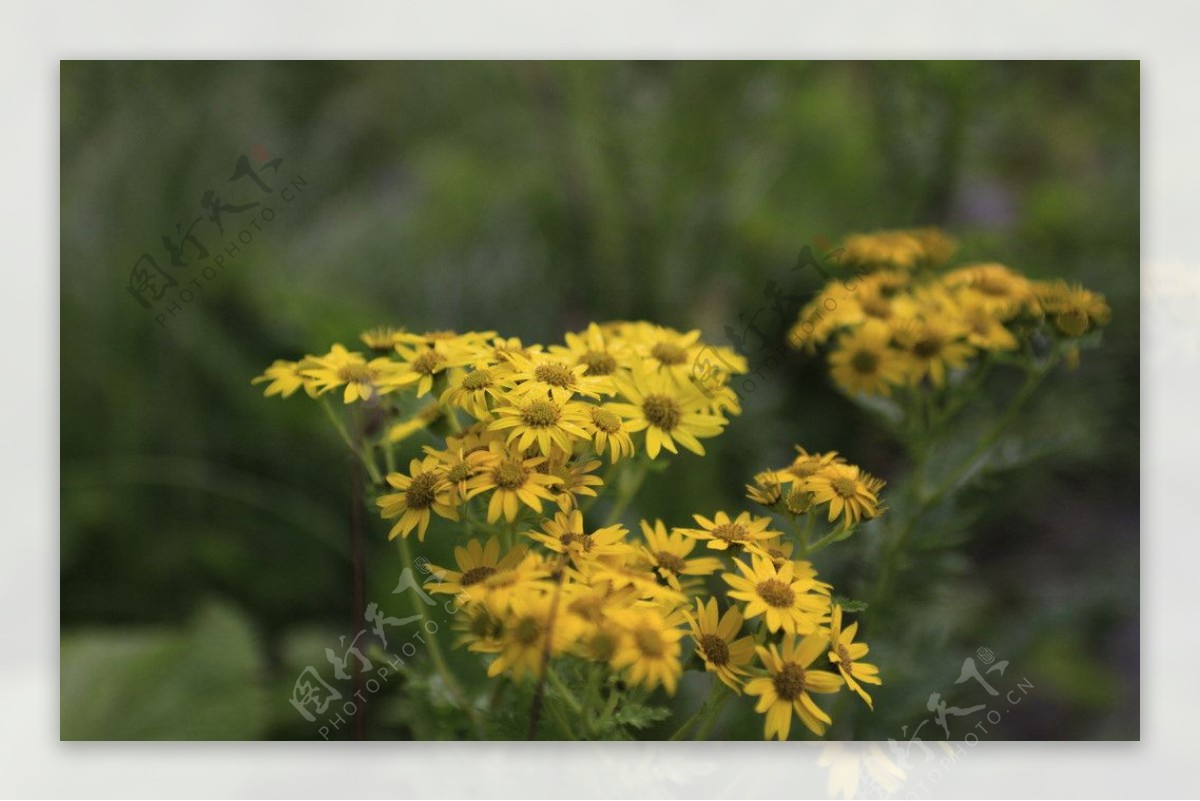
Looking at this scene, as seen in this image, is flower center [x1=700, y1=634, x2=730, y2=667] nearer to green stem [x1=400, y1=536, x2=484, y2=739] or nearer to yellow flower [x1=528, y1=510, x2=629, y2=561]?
yellow flower [x1=528, y1=510, x2=629, y2=561]

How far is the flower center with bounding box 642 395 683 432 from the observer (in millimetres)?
1005

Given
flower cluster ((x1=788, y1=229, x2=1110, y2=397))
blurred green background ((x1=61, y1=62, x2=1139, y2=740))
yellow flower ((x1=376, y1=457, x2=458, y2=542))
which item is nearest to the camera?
yellow flower ((x1=376, y1=457, x2=458, y2=542))

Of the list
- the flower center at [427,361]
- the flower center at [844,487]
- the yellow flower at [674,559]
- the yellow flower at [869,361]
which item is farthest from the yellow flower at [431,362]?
the yellow flower at [869,361]

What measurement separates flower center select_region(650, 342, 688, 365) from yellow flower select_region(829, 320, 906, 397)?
22 cm

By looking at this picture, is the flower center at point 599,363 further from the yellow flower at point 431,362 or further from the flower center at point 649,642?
the flower center at point 649,642

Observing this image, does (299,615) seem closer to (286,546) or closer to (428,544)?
(286,546)

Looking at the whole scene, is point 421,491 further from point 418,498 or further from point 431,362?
point 431,362

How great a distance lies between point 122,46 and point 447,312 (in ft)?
2.22

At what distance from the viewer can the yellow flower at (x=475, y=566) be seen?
880 mm

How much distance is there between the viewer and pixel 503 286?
1.85 metres

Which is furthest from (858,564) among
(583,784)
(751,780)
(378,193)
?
(378,193)

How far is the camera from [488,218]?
6.44 feet

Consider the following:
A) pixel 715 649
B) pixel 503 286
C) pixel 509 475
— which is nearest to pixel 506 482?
pixel 509 475

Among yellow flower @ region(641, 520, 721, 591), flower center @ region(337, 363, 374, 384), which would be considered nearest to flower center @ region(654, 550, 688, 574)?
yellow flower @ region(641, 520, 721, 591)
